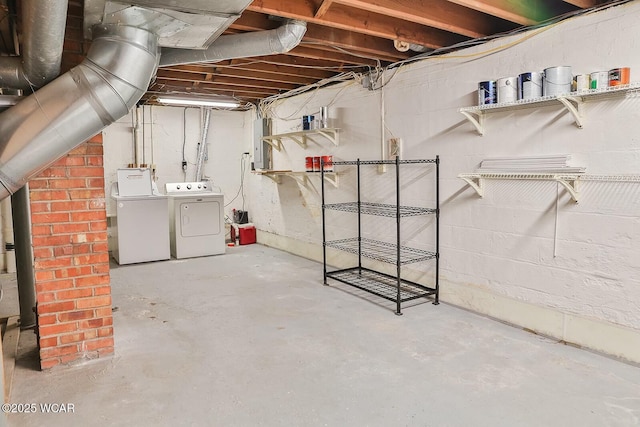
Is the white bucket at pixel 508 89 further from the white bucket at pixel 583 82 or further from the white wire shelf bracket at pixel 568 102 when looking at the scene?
the white bucket at pixel 583 82

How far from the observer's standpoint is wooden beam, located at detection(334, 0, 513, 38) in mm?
2764

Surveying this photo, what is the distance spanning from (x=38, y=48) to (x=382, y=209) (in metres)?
3.21

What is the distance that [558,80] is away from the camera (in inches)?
107

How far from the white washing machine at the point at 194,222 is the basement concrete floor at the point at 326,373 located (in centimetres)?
206

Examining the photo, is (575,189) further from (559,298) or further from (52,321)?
(52,321)

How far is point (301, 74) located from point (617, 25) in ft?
10.0

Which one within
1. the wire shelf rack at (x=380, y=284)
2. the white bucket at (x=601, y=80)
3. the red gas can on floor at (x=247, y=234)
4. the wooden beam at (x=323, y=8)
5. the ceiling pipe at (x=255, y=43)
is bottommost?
the wire shelf rack at (x=380, y=284)

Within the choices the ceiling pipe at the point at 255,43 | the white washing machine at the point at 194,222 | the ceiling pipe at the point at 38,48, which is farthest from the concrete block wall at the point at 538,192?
the ceiling pipe at the point at 38,48

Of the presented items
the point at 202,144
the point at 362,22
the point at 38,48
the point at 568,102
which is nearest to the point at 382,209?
the point at 362,22

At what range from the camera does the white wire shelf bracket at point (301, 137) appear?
4.95 metres

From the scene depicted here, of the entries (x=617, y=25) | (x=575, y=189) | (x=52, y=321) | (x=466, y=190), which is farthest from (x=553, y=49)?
(x=52, y=321)

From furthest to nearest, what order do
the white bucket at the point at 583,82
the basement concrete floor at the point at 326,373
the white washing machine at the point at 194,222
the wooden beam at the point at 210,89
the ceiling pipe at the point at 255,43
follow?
the white washing machine at the point at 194,222 → the wooden beam at the point at 210,89 → the ceiling pipe at the point at 255,43 → the white bucket at the point at 583,82 → the basement concrete floor at the point at 326,373

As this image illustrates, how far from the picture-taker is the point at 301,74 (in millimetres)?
4793

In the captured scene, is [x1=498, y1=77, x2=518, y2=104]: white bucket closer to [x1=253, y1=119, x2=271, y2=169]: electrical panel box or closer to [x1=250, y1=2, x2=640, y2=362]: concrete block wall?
[x1=250, y1=2, x2=640, y2=362]: concrete block wall
